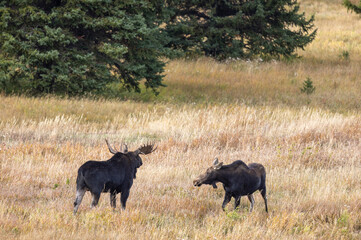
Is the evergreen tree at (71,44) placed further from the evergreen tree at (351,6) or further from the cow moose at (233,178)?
the evergreen tree at (351,6)

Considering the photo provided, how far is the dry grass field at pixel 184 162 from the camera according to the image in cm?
682

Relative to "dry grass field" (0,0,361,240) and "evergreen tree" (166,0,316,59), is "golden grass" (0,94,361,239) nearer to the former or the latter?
"dry grass field" (0,0,361,240)

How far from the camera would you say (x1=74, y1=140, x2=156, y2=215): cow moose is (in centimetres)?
655

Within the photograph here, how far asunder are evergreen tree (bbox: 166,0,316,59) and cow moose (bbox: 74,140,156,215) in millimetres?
20355

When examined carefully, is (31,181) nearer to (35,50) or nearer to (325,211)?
(325,211)

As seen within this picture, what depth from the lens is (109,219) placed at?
21.6 feet

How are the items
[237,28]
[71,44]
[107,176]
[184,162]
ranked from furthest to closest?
1. [237,28]
2. [71,44]
3. [184,162]
4. [107,176]

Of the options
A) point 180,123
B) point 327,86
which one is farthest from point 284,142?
point 327,86

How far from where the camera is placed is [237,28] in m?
28.3

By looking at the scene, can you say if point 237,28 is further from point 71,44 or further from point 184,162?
point 184,162

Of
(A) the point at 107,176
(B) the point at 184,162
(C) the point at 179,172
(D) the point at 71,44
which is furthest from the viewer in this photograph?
(D) the point at 71,44

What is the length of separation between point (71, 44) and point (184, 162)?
10110 mm

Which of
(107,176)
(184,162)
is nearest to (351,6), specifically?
(184,162)

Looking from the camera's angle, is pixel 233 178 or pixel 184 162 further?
pixel 184 162
